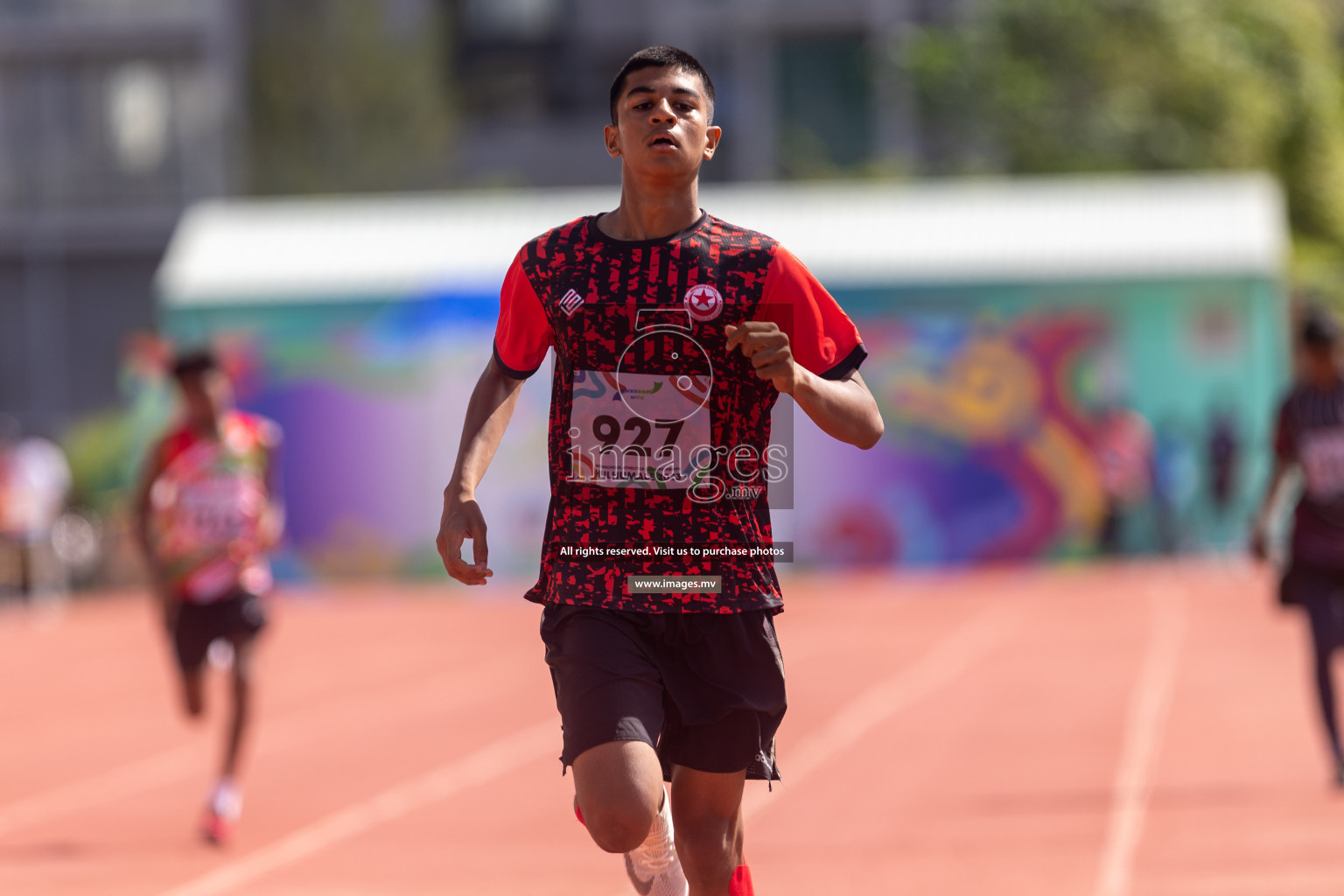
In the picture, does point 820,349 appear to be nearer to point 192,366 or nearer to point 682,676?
point 682,676

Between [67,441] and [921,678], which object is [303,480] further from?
[921,678]

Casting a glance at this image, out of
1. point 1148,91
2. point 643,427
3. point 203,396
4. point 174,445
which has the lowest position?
point 1148,91

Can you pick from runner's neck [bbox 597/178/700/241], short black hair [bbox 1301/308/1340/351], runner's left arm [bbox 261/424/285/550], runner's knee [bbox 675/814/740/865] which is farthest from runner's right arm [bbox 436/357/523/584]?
short black hair [bbox 1301/308/1340/351]

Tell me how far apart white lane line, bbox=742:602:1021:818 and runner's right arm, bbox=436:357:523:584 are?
13.5 feet

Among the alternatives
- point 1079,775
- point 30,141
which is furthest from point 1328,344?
point 30,141

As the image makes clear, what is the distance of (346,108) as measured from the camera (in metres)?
43.2

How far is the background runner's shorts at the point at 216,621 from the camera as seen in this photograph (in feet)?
27.7

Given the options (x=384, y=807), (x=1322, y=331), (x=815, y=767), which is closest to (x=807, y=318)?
(x=1322, y=331)

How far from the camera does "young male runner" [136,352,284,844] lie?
27.8 ft

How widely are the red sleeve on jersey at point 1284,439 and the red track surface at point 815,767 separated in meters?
1.42

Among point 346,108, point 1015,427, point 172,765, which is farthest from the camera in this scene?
point 346,108

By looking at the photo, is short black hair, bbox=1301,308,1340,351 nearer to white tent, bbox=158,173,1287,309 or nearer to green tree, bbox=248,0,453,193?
white tent, bbox=158,173,1287,309

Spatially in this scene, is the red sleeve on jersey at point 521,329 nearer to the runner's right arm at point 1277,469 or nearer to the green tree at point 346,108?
the runner's right arm at point 1277,469

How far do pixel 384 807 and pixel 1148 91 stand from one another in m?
28.6
